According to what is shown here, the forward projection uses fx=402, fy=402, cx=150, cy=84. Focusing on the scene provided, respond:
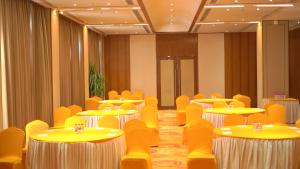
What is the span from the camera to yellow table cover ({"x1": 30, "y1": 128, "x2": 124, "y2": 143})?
5.54 meters

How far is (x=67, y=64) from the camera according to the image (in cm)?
1325

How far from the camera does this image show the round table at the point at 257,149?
5.49 meters

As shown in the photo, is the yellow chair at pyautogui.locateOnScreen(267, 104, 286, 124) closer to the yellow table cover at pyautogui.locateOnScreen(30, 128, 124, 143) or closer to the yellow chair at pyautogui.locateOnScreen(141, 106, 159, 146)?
the yellow chair at pyautogui.locateOnScreen(141, 106, 159, 146)

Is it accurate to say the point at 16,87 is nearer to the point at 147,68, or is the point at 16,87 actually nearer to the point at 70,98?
the point at 70,98

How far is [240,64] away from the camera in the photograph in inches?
752

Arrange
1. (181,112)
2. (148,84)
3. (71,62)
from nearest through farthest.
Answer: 1. (181,112)
2. (71,62)
3. (148,84)

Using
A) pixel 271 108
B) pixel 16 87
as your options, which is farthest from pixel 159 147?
pixel 16 87

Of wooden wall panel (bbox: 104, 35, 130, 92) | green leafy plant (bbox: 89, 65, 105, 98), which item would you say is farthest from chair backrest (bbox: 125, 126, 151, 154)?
wooden wall panel (bbox: 104, 35, 130, 92)

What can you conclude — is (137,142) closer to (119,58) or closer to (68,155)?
(68,155)

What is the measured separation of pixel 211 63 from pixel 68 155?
1461 centimetres

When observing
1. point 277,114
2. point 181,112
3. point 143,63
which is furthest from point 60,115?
point 143,63

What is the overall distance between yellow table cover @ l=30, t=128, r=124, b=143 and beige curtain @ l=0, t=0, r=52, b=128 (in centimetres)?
302

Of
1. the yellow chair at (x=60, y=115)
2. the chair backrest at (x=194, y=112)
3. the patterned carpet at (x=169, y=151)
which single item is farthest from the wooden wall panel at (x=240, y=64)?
the yellow chair at (x=60, y=115)

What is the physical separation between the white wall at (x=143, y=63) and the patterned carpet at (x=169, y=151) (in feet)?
20.3
